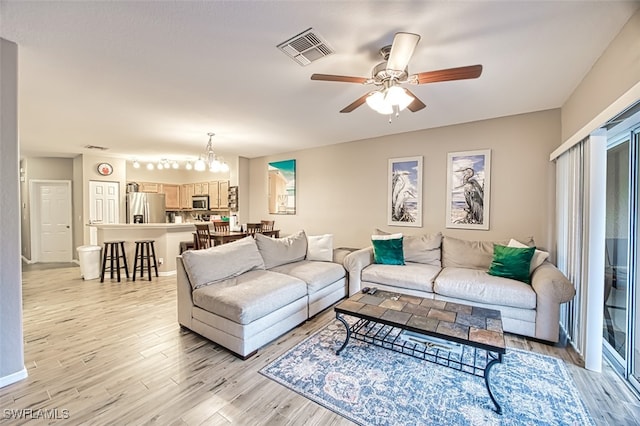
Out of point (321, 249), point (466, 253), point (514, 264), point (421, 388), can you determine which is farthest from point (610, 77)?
point (321, 249)

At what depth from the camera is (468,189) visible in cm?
395

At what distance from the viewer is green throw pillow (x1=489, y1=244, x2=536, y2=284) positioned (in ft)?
9.85

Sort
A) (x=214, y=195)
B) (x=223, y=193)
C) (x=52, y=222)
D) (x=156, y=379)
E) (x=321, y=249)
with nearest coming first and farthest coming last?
1. (x=156, y=379)
2. (x=321, y=249)
3. (x=52, y=222)
4. (x=223, y=193)
5. (x=214, y=195)

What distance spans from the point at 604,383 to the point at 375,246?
250 centimetres

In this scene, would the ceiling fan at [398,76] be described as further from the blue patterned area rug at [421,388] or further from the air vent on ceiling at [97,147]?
the air vent on ceiling at [97,147]

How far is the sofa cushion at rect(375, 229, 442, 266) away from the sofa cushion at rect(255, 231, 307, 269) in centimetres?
154

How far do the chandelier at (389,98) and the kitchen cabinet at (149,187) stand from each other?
26.0 ft

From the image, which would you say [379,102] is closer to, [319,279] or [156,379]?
[319,279]

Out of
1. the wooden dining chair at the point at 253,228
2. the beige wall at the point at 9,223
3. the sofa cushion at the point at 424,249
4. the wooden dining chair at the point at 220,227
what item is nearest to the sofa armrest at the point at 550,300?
the sofa cushion at the point at 424,249

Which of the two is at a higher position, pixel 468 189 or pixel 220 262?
pixel 468 189

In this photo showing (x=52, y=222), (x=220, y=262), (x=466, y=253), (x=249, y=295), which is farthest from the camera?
(x=52, y=222)

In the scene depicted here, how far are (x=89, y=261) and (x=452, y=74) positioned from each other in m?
6.30

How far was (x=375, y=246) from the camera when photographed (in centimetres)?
400

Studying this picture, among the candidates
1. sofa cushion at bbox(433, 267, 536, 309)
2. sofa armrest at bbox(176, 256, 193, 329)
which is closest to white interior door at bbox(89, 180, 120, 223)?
sofa armrest at bbox(176, 256, 193, 329)
